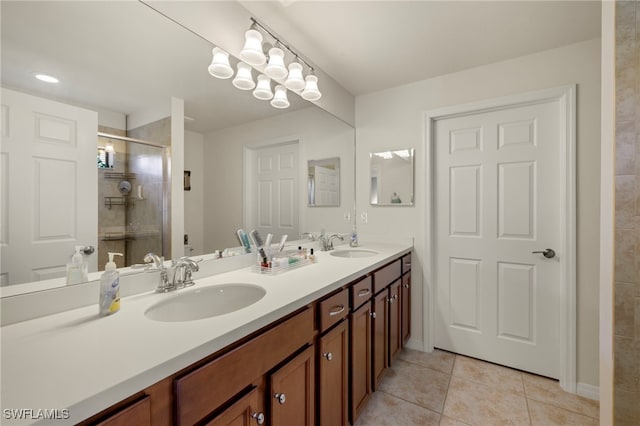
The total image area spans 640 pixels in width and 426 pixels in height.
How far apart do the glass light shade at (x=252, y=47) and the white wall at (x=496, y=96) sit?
139 cm

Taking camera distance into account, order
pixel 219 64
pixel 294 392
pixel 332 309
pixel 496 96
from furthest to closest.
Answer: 1. pixel 496 96
2. pixel 219 64
3. pixel 332 309
4. pixel 294 392

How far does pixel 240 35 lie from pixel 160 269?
1.24 meters

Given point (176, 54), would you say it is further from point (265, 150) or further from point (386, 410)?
point (386, 410)

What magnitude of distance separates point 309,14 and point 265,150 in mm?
799

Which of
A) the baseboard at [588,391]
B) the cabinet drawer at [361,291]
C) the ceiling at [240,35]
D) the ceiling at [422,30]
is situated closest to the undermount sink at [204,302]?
the cabinet drawer at [361,291]

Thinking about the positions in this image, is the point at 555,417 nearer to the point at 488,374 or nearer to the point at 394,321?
the point at 488,374

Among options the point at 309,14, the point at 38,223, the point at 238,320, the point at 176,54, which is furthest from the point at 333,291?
the point at 309,14

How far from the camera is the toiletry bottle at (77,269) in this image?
0.94 meters

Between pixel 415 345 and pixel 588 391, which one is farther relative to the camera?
pixel 415 345

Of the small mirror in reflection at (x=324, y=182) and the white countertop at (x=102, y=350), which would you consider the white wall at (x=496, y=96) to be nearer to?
the small mirror in reflection at (x=324, y=182)

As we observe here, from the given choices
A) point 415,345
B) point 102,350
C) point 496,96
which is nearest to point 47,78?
point 102,350

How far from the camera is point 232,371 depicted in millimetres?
764

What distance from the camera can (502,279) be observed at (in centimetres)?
207

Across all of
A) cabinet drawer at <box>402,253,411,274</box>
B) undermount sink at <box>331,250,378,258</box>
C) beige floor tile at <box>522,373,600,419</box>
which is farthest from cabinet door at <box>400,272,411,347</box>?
beige floor tile at <box>522,373,600,419</box>
